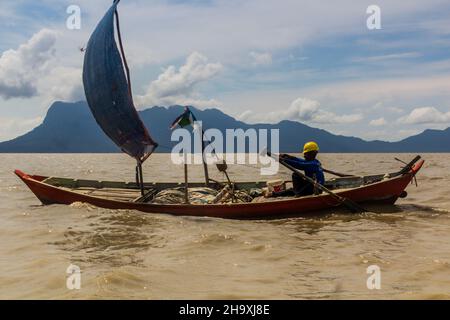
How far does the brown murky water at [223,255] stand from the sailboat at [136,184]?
45cm

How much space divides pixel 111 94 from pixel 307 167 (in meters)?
7.78

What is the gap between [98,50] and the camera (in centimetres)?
1725

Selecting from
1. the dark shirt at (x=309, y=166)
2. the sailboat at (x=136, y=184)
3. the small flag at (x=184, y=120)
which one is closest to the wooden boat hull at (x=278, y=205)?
the sailboat at (x=136, y=184)

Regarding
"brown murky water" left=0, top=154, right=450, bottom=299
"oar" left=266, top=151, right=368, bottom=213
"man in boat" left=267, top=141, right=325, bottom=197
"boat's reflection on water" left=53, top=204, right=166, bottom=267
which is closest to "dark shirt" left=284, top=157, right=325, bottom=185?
"man in boat" left=267, top=141, right=325, bottom=197

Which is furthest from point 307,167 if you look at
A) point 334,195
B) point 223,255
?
point 223,255

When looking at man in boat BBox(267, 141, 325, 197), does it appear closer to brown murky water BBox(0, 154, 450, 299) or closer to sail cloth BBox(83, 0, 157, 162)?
brown murky water BBox(0, 154, 450, 299)

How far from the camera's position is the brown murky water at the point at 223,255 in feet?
24.1

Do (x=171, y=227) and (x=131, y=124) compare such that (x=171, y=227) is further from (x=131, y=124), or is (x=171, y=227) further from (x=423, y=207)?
(x=423, y=207)

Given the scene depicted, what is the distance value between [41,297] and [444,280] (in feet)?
22.2

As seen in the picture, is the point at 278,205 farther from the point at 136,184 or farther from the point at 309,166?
the point at 136,184

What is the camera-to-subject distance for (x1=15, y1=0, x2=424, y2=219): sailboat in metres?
14.5

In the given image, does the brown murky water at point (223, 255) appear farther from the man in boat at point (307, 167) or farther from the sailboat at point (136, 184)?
the man in boat at point (307, 167)

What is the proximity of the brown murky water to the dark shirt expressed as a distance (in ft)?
4.40
